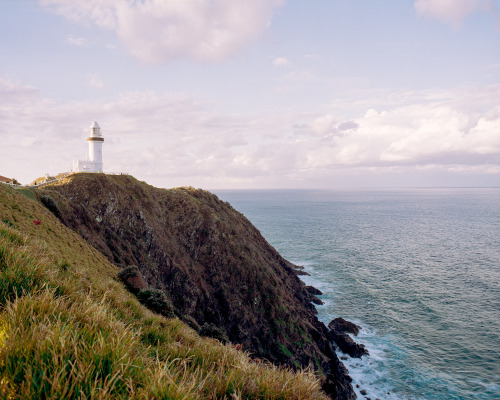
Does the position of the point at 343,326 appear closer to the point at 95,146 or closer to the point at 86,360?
the point at 86,360

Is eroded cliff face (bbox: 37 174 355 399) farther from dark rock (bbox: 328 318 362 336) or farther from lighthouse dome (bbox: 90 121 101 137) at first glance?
lighthouse dome (bbox: 90 121 101 137)

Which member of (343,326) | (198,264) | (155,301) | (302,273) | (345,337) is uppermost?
(155,301)

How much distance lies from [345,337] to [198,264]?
953 inches

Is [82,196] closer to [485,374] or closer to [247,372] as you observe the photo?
[247,372]

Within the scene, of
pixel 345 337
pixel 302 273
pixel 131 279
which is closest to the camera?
pixel 131 279

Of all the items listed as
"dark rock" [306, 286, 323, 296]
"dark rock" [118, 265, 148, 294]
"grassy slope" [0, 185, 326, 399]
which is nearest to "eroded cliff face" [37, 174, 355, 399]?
"dark rock" [306, 286, 323, 296]

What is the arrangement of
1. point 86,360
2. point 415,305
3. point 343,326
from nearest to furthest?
1. point 86,360
2. point 343,326
3. point 415,305

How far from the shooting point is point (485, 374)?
101 feet

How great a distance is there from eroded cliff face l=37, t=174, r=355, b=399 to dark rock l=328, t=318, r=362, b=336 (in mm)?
1770

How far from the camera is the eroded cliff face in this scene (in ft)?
107

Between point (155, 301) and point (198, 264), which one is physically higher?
point (155, 301)

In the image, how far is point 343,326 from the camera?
137ft

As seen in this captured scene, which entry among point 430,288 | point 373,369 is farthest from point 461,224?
point 373,369

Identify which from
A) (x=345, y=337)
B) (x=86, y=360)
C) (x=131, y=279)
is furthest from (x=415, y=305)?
(x=86, y=360)
